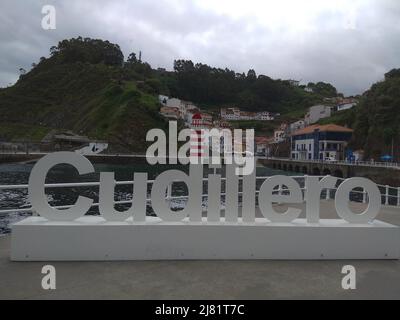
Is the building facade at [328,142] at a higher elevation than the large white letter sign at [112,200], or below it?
higher

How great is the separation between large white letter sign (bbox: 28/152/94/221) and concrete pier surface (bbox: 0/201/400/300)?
0.73 metres

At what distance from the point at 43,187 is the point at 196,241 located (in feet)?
7.73

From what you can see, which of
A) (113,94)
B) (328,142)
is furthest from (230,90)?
(328,142)

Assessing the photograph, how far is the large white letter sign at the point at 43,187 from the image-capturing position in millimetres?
5508

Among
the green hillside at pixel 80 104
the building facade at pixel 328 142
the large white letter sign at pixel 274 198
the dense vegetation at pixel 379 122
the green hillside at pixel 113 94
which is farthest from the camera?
the green hillside at pixel 113 94

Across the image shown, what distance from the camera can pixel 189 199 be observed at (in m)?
5.78

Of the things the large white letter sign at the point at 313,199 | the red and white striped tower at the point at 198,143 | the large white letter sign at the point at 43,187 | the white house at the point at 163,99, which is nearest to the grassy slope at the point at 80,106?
the white house at the point at 163,99

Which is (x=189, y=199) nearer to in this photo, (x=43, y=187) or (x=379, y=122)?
(x=43, y=187)

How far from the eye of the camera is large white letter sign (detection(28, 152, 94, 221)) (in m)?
5.51

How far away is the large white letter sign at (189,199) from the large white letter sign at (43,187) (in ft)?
3.25

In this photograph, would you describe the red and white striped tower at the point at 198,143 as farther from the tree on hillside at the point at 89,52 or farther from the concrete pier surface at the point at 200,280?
the tree on hillside at the point at 89,52

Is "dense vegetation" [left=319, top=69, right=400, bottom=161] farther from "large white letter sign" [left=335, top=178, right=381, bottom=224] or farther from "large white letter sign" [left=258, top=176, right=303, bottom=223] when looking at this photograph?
"large white letter sign" [left=258, top=176, right=303, bottom=223]

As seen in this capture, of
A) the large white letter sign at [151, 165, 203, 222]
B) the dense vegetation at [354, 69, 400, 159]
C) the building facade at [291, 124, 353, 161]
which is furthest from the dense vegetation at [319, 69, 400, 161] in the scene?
the large white letter sign at [151, 165, 203, 222]

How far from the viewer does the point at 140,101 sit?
353 feet
